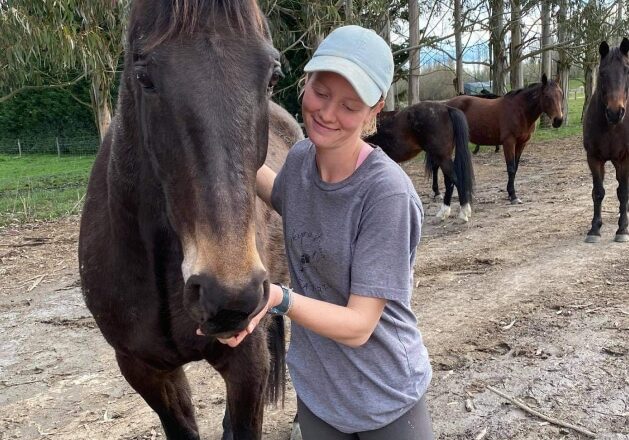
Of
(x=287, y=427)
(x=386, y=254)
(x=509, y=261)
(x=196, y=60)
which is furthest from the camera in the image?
(x=509, y=261)

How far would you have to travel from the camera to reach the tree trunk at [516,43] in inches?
739

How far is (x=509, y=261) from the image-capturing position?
572 cm

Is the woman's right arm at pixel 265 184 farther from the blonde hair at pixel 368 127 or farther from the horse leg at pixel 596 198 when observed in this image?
the horse leg at pixel 596 198

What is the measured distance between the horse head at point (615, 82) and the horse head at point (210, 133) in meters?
5.93

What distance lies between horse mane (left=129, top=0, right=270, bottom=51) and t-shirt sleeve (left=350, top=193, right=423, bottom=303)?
0.58 metres

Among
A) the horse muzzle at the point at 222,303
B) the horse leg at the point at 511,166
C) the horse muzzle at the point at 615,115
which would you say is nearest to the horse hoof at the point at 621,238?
the horse muzzle at the point at 615,115

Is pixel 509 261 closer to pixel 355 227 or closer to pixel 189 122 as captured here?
pixel 355 227

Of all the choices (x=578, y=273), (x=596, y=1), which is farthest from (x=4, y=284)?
(x=596, y=1)

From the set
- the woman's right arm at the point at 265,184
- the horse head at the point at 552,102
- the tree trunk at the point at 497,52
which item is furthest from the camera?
the tree trunk at the point at 497,52

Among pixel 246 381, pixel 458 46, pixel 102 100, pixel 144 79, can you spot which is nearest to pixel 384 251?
pixel 144 79

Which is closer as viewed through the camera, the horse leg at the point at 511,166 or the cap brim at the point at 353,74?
the cap brim at the point at 353,74

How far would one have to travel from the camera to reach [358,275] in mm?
1485

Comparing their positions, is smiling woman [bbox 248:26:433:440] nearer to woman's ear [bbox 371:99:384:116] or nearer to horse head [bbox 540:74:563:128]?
woman's ear [bbox 371:99:384:116]

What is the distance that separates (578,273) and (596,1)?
1737 cm
